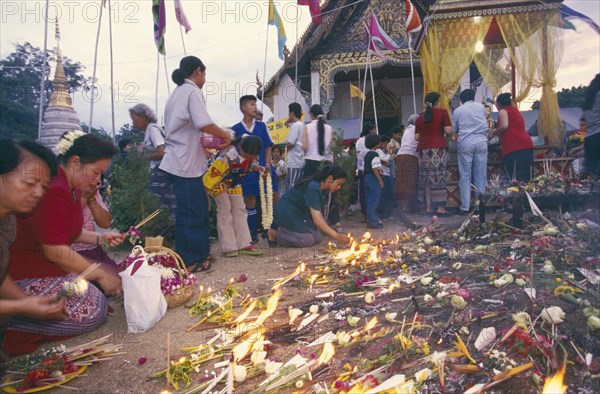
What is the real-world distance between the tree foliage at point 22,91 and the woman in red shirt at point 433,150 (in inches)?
720

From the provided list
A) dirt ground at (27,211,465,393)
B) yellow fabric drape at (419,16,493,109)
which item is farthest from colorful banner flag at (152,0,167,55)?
dirt ground at (27,211,465,393)

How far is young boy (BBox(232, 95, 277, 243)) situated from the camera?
18.3 feet

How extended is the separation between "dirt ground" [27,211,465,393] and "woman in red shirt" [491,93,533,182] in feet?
12.5

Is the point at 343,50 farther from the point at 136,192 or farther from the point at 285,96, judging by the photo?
the point at 136,192

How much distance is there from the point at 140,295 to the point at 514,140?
6125 millimetres

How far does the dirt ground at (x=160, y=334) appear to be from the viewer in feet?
7.52

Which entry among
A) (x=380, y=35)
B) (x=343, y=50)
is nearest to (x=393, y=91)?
(x=343, y=50)

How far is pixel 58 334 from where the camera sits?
2.77 m

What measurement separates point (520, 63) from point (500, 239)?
20.9 feet

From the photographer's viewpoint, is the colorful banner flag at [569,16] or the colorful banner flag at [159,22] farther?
the colorful banner flag at [159,22]

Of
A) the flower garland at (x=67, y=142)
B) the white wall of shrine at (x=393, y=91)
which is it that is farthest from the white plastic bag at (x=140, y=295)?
the white wall of shrine at (x=393, y=91)

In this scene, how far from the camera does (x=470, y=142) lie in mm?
6559

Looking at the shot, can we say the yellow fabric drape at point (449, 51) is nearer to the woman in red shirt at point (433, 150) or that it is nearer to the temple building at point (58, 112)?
the woman in red shirt at point (433, 150)

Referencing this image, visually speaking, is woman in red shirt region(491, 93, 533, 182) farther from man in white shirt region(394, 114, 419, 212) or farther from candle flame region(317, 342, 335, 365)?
candle flame region(317, 342, 335, 365)
